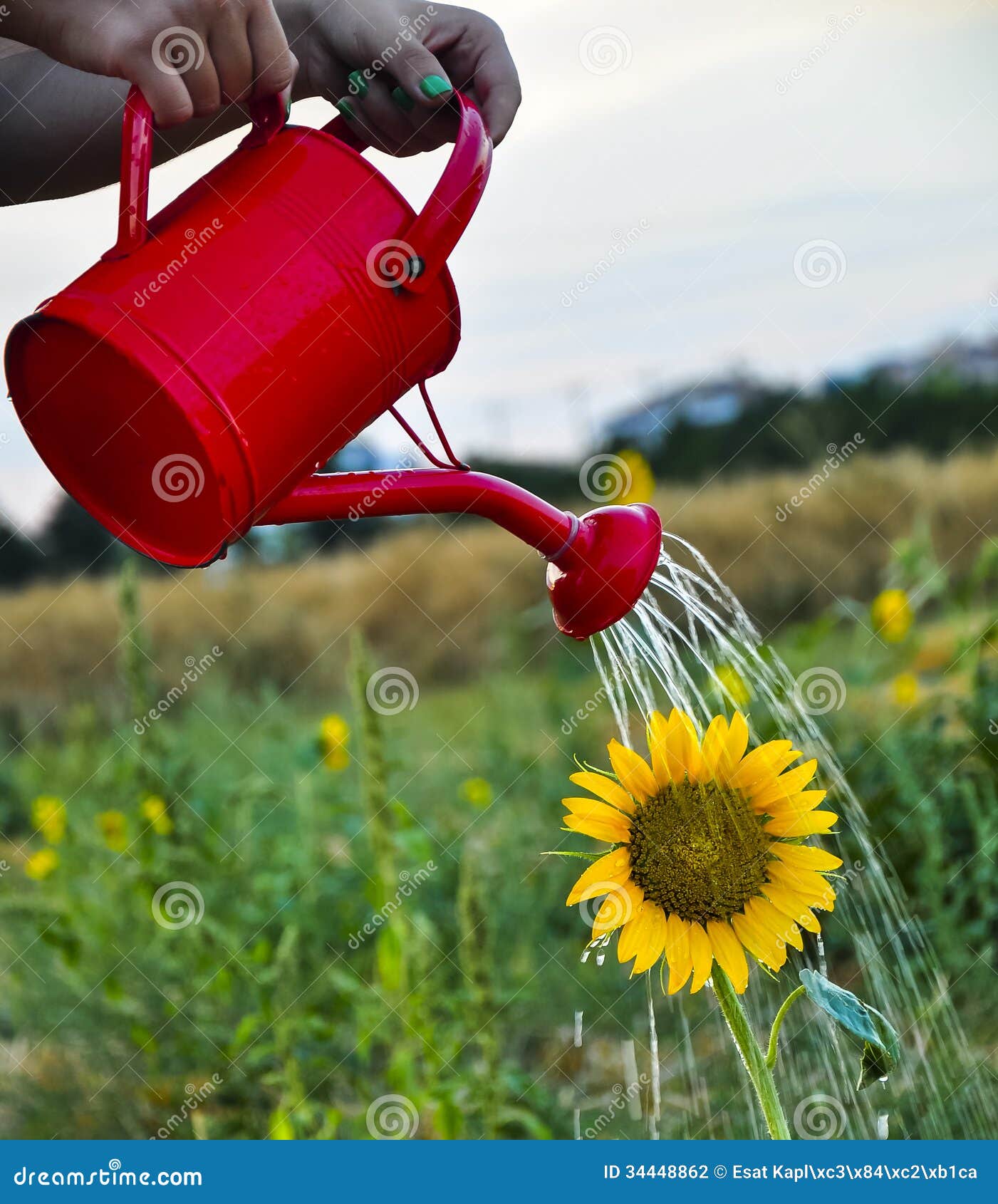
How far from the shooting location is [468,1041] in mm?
1709

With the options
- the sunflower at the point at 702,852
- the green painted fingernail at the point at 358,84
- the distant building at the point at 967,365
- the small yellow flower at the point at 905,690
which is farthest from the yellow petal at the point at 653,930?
the distant building at the point at 967,365

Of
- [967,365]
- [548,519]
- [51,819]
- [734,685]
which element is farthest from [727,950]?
[967,365]

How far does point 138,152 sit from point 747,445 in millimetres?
5246

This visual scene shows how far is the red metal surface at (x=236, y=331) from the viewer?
2.80ft

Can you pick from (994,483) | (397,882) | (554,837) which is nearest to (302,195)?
(397,882)

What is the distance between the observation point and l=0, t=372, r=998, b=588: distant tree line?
5.69 m

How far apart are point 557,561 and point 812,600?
12.0ft

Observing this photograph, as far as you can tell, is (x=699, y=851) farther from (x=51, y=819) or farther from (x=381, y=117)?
(x=51, y=819)

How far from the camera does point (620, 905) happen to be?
35.3 inches

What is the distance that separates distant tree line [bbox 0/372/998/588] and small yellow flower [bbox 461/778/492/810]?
3221mm

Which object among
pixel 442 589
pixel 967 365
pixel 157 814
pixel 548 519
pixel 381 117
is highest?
pixel 967 365

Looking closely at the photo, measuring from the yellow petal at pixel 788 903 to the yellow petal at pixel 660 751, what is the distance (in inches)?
4.5

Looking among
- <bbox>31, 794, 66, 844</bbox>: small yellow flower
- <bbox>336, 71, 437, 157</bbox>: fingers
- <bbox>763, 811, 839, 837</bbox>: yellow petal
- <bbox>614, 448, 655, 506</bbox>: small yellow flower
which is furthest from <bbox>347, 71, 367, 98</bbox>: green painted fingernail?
<bbox>31, 794, 66, 844</bbox>: small yellow flower

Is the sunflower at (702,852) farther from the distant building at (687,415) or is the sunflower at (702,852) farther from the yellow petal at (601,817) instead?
the distant building at (687,415)
